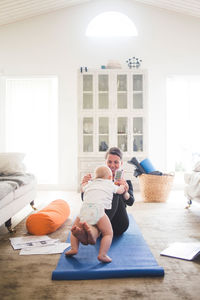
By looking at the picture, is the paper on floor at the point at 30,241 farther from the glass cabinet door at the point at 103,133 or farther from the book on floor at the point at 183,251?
the glass cabinet door at the point at 103,133

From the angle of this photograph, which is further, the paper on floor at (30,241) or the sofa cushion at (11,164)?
the sofa cushion at (11,164)

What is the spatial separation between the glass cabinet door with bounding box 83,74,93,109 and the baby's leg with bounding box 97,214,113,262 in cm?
319

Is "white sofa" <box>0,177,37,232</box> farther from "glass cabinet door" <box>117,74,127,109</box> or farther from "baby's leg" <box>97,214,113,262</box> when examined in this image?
"glass cabinet door" <box>117,74,127,109</box>

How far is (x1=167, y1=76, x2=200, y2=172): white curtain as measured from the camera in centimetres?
551

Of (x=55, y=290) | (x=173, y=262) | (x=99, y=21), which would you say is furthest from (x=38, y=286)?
(x=99, y=21)

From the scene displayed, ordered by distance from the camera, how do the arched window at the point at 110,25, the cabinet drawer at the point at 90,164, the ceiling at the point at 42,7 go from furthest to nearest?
the arched window at the point at 110,25
the cabinet drawer at the point at 90,164
the ceiling at the point at 42,7

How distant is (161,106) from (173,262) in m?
3.76

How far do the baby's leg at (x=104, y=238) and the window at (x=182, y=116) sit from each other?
3.66 metres

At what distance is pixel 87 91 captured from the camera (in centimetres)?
506

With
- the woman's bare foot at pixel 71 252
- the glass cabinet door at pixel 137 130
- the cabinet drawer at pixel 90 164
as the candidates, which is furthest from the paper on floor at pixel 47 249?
the glass cabinet door at pixel 137 130

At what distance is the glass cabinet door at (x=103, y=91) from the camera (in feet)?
16.6

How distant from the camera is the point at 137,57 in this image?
5383 millimetres

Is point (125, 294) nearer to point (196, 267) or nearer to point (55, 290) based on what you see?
point (55, 290)

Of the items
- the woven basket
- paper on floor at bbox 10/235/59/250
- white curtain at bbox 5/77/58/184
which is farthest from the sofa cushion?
white curtain at bbox 5/77/58/184
